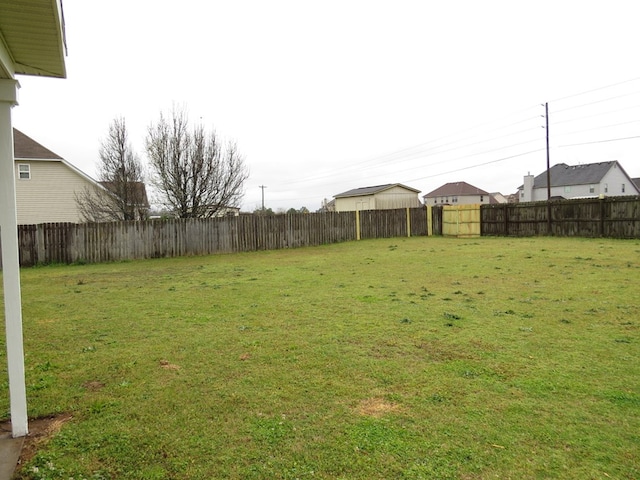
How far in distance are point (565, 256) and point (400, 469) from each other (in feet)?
41.4

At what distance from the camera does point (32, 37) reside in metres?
2.83

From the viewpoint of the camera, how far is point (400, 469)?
2410mm

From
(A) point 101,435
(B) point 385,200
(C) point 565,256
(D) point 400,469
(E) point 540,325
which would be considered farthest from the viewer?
A: (B) point 385,200

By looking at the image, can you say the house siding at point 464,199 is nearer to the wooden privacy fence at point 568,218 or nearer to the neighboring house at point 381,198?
the neighboring house at point 381,198

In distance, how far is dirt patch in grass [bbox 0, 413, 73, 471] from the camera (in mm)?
2637

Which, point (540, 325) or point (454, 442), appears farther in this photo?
point (540, 325)

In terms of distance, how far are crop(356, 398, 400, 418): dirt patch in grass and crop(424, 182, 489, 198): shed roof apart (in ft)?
202

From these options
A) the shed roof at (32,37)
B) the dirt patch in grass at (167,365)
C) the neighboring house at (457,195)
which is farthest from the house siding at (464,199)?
the shed roof at (32,37)

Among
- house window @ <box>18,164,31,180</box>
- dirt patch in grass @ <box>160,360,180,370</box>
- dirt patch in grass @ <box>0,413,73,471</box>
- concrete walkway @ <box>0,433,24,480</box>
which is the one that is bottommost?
dirt patch in grass @ <box>0,413,73,471</box>

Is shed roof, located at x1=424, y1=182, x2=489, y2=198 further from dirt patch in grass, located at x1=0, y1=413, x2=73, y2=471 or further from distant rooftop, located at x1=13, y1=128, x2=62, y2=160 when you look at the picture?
dirt patch in grass, located at x1=0, y1=413, x2=73, y2=471

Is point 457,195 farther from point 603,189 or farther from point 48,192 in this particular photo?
point 48,192

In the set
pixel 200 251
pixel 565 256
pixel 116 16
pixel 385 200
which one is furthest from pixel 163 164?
pixel 385 200

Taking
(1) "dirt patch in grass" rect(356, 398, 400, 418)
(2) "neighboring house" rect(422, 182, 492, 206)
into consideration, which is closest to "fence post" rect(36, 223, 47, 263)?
(1) "dirt patch in grass" rect(356, 398, 400, 418)

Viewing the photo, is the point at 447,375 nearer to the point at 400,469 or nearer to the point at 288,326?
the point at 400,469
